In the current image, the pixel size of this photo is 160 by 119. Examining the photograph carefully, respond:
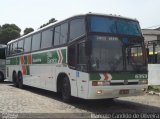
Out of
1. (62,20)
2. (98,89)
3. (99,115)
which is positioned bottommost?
(99,115)

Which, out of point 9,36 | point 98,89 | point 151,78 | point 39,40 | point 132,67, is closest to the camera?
point 98,89

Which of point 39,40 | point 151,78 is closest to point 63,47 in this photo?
point 39,40

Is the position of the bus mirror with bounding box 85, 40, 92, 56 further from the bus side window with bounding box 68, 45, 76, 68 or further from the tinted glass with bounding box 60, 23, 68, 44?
the tinted glass with bounding box 60, 23, 68, 44

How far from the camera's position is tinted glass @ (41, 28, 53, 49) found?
16.7 meters

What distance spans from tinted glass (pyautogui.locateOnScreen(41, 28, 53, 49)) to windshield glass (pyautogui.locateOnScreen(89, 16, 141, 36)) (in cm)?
410

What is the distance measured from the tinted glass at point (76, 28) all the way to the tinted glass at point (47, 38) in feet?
8.59

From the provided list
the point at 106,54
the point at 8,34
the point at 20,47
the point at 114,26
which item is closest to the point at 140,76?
the point at 106,54

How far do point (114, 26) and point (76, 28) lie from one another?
1458mm

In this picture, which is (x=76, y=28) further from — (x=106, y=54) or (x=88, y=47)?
(x=106, y=54)

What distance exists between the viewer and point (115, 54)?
12.7 meters

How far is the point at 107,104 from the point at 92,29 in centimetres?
332

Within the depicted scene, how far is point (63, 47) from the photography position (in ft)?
48.4

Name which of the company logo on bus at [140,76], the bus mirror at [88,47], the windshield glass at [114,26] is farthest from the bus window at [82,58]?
the company logo on bus at [140,76]

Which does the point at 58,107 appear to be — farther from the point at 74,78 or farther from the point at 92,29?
the point at 92,29
